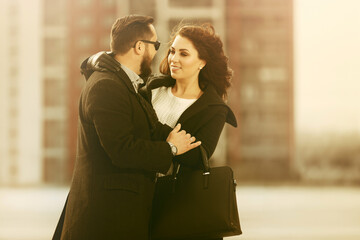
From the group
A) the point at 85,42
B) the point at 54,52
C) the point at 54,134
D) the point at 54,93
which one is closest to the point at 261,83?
the point at 85,42

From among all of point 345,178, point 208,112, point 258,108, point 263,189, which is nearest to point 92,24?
point 258,108

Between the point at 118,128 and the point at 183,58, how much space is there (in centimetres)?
64

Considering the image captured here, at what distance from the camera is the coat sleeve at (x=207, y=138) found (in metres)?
2.59

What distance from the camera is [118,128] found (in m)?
2.31

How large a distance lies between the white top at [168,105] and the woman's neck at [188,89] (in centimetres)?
3

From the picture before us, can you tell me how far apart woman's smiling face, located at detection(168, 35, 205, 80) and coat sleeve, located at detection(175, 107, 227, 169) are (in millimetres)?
259

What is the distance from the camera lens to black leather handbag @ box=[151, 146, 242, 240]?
101 inches

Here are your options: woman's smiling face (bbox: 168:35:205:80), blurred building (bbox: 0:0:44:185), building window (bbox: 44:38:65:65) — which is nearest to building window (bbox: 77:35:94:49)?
building window (bbox: 44:38:65:65)

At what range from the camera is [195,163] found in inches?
103

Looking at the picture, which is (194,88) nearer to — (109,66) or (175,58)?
(175,58)

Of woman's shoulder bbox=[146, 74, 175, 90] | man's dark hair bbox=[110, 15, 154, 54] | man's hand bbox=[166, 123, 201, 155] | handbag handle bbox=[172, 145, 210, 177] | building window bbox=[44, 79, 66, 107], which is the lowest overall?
building window bbox=[44, 79, 66, 107]

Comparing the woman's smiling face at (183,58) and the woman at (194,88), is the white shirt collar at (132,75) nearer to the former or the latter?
the woman at (194,88)

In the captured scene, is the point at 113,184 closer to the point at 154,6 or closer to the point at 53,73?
the point at 154,6

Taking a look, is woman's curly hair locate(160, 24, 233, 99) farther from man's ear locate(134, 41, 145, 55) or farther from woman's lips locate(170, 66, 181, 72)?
man's ear locate(134, 41, 145, 55)
